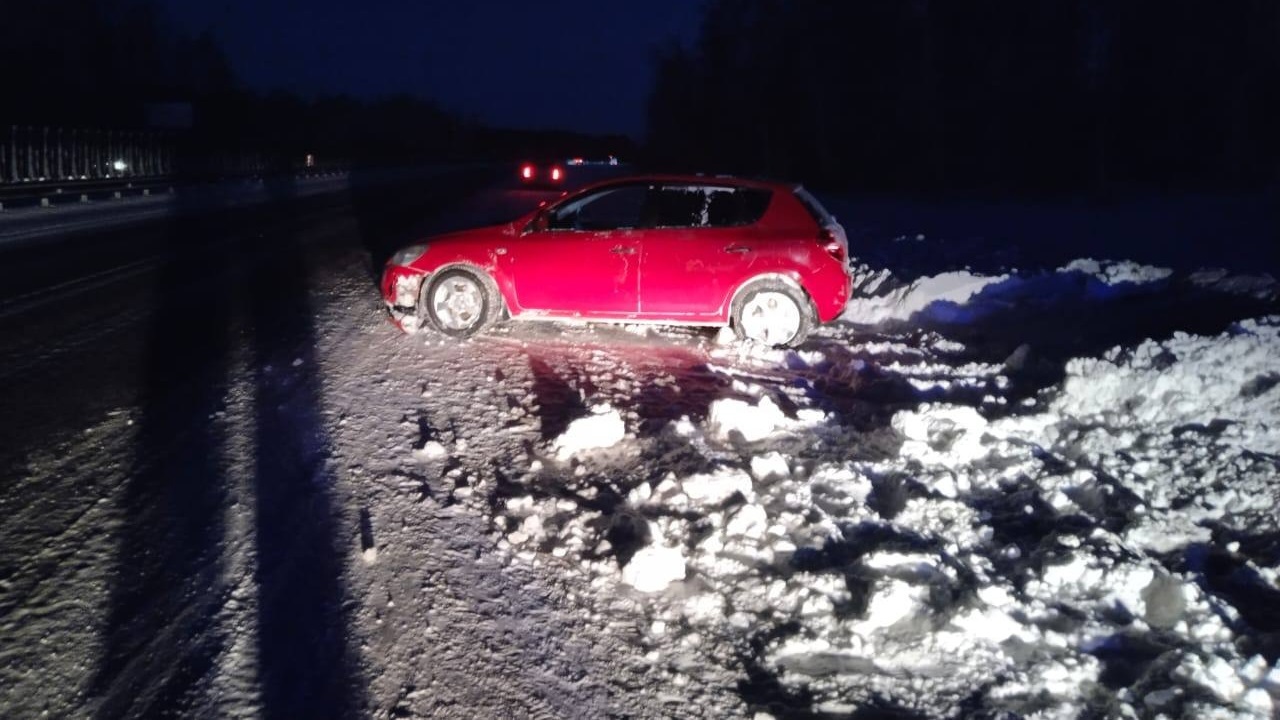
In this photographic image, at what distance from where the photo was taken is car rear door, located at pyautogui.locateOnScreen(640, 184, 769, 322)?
9.18 metres

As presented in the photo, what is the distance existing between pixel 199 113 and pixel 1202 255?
7485 cm

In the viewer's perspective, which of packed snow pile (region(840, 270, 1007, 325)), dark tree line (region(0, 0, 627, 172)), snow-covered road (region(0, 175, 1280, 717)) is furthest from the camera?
dark tree line (region(0, 0, 627, 172))

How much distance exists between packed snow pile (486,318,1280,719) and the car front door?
2580 millimetres

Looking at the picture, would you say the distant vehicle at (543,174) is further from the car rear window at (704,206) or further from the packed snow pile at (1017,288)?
the car rear window at (704,206)

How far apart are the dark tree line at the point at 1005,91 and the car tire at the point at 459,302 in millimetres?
28612

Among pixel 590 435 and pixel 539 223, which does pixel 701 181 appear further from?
pixel 590 435

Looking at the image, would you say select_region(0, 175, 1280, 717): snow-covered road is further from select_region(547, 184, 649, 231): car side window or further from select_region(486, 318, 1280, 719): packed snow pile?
select_region(547, 184, 649, 231): car side window

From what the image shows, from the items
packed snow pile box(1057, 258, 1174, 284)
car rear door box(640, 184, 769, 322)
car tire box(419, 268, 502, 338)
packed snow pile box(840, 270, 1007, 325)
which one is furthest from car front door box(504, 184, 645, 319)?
packed snow pile box(1057, 258, 1174, 284)

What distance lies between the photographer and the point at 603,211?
9773mm

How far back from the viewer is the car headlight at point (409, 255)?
944 cm

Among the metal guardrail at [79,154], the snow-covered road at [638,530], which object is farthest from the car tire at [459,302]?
the metal guardrail at [79,154]

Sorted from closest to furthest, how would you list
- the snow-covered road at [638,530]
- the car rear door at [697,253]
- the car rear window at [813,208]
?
1. the snow-covered road at [638,530]
2. the car rear door at [697,253]
3. the car rear window at [813,208]

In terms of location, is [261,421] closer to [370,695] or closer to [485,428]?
[485,428]

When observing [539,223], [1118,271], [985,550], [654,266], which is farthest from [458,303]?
[1118,271]
